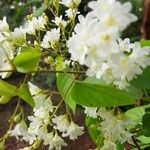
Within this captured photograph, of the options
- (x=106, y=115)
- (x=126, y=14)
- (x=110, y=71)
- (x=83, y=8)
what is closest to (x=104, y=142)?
(x=106, y=115)

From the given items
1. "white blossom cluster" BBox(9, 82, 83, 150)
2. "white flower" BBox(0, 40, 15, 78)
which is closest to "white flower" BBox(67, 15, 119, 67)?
"white flower" BBox(0, 40, 15, 78)

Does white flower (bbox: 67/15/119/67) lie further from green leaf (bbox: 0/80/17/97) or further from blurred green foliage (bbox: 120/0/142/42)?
blurred green foliage (bbox: 120/0/142/42)

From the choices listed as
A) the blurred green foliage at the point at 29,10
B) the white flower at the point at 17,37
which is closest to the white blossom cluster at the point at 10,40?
the white flower at the point at 17,37

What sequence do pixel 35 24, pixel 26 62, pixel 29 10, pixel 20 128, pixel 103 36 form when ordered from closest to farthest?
pixel 103 36 → pixel 26 62 → pixel 20 128 → pixel 35 24 → pixel 29 10

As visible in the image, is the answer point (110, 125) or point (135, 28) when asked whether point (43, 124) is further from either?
point (135, 28)

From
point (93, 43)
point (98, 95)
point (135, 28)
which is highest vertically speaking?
point (93, 43)

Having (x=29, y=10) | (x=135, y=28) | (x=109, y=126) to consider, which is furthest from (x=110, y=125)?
(x=29, y=10)

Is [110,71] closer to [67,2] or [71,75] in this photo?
[71,75]
